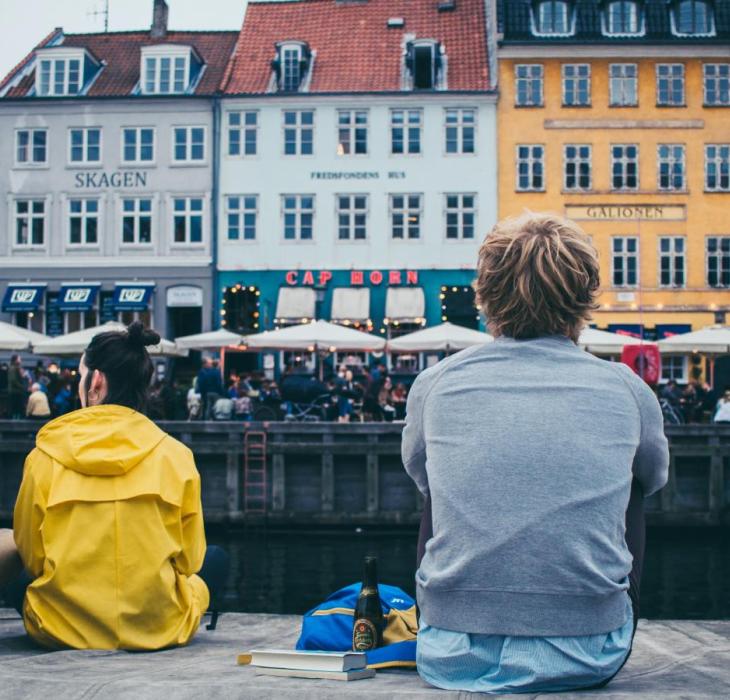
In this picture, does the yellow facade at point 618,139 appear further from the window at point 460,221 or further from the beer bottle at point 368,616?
the beer bottle at point 368,616

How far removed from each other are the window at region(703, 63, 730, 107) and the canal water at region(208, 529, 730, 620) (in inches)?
834

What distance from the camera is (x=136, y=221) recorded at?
36844 mm

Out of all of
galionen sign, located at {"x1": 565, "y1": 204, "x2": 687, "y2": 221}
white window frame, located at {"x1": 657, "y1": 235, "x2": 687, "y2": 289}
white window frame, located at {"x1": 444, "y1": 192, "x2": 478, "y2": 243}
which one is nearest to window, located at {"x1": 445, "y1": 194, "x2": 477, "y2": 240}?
white window frame, located at {"x1": 444, "y1": 192, "x2": 478, "y2": 243}

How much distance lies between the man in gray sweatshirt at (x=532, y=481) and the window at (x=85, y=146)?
35.8 metres

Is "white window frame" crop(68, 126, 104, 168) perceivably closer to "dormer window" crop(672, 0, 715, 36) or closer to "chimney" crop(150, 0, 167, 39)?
"chimney" crop(150, 0, 167, 39)

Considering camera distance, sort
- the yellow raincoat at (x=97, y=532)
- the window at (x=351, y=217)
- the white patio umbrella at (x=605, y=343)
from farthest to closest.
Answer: the window at (x=351, y=217)
the white patio umbrella at (x=605, y=343)
the yellow raincoat at (x=97, y=532)

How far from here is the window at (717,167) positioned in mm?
36094

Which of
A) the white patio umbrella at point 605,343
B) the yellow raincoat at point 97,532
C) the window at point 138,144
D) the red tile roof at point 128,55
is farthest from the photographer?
the red tile roof at point 128,55

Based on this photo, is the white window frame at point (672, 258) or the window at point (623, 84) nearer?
the white window frame at point (672, 258)

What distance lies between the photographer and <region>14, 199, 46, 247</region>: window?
37.0 m

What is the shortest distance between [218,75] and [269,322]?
8.83 m

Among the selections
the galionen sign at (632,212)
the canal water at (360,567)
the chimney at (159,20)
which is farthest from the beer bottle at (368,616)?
the chimney at (159,20)

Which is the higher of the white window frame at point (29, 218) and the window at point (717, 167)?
the window at point (717, 167)

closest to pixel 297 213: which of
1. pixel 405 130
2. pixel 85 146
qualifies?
pixel 405 130
